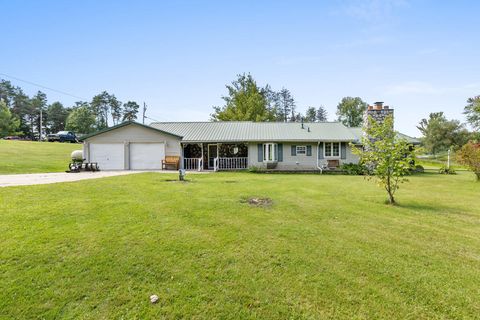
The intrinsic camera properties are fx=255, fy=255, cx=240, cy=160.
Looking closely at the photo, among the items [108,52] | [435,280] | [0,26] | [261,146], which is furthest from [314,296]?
[0,26]

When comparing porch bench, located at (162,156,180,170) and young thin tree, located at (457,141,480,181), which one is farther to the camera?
porch bench, located at (162,156,180,170)

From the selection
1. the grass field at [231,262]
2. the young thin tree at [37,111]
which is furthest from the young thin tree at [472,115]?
the young thin tree at [37,111]

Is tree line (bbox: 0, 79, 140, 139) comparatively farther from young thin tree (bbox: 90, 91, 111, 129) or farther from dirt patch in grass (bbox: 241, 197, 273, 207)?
dirt patch in grass (bbox: 241, 197, 273, 207)

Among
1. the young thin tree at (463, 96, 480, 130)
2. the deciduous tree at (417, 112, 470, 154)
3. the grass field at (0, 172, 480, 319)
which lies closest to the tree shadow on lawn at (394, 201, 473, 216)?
the grass field at (0, 172, 480, 319)

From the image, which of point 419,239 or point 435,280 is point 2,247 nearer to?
point 435,280

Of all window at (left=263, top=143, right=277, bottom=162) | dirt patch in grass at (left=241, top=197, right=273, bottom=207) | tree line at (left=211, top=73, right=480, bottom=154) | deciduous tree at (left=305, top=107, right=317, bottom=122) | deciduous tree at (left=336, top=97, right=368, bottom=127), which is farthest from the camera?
deciduous tree at (left=305, top=107, right=317, bottom=122)

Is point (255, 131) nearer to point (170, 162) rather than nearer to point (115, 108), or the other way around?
point (170, 162)

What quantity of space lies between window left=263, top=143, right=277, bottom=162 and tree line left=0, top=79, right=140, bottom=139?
49906 millimetres

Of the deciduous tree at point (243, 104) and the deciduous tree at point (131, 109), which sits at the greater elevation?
the deciduous tree at point (131, 109)

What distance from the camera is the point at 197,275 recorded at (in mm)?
3422

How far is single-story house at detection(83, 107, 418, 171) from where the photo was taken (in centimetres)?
1939

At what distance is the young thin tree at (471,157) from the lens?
1474 cm

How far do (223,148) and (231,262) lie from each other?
58.0 ft

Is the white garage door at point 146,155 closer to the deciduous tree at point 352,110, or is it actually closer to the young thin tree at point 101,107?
the deciduous tree at point 352,110
